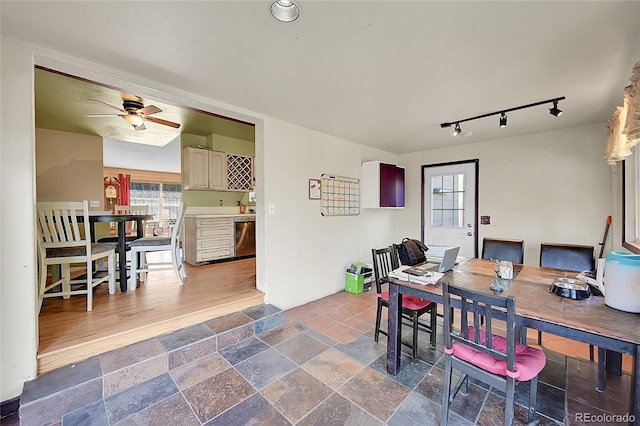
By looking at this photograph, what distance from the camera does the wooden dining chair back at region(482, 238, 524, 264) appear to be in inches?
113

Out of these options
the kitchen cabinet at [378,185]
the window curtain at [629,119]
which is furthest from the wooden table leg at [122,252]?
the window curtain at [629,119]

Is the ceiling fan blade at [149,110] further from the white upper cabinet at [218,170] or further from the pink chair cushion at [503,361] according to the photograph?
the pink chair cushion at [503,361]

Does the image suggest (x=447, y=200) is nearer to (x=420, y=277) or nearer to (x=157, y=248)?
(x=420, y=277)

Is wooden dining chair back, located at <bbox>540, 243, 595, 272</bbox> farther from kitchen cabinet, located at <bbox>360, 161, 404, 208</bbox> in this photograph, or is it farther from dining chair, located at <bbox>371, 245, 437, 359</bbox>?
kitchen cabinet, located at <bbox>360, 161, 404, 208</bbox>

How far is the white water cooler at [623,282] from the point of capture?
1.33 m

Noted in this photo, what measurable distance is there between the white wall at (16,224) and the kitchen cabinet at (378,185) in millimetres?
3729

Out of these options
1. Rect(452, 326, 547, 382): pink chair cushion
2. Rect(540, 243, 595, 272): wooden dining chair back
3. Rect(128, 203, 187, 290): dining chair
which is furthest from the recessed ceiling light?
Rect(540, 243, 595, 272): wooden dining chair back

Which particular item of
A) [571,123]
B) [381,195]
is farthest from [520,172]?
[381,195]

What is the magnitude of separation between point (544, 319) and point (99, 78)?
3334 mm

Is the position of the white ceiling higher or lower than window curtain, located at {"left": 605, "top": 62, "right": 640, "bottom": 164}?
higher

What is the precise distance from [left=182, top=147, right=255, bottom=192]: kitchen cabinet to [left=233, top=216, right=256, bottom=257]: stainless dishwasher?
0.69m

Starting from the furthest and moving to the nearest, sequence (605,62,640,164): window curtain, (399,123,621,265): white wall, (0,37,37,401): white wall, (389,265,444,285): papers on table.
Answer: (399,123,621,265): white wall → (389,265,444,285): papers on table → (0,37,37,401): white wall → (605,62,640,164): window curtain

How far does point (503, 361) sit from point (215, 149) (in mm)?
5048

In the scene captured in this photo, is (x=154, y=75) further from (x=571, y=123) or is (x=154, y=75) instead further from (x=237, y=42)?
(x=571, y=123)
